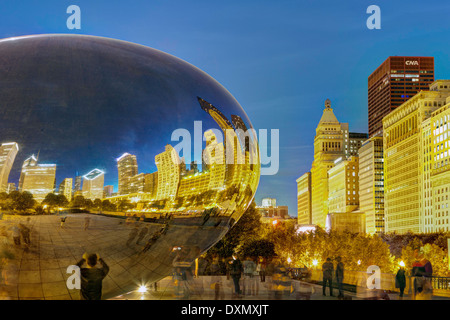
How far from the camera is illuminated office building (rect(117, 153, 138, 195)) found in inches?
289

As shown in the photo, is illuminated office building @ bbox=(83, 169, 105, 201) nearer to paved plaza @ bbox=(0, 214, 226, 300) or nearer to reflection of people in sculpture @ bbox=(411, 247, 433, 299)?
paved plaza @ bbox=(0, 214, 226, 300)

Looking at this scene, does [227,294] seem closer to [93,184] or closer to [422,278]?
[422,278]

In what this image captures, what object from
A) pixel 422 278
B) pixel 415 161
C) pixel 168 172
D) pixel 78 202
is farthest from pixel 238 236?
pixel 415 161

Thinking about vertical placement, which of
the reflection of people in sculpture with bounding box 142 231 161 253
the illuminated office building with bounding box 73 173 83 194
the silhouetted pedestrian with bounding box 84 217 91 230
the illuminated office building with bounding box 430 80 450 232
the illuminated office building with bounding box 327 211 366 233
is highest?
the illuminated office building with bounding box 430 80 450 232

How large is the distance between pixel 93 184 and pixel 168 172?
1.03 m

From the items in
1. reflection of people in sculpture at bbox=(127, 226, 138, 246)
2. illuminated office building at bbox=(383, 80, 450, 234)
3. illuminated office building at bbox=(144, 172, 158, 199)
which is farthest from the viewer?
illuminated office building at bbox=(383, 80, 450, 234)

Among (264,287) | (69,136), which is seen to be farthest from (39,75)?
(264,287)

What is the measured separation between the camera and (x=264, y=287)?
16.8m

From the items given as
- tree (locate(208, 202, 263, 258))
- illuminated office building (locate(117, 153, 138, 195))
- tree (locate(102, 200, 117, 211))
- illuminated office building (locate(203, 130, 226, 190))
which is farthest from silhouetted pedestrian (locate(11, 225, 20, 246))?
tree (locate(208, 202, 263, 258))

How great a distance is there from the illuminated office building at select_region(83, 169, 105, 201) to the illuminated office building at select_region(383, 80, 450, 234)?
143 m

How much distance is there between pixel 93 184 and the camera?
7230 mm

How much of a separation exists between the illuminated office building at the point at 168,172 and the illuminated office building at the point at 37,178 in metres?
1.36
